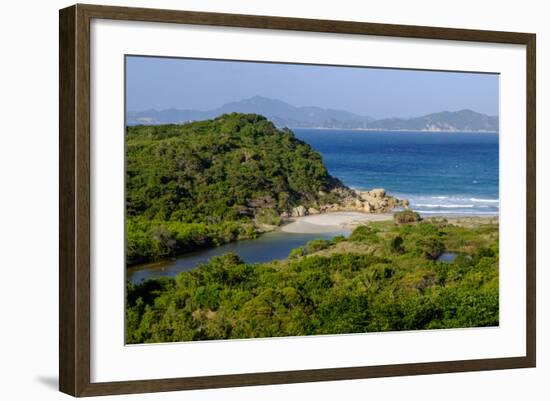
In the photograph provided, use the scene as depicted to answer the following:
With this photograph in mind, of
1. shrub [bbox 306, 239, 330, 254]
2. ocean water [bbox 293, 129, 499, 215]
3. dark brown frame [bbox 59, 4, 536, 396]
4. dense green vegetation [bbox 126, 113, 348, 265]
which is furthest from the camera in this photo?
ocean water [bbox 293, 129, 499, 215]

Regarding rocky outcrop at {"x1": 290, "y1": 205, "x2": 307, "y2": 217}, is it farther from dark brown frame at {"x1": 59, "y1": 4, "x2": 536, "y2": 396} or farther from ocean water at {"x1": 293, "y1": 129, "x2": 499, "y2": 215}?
dark brown frame at {"x1": 59, "y1": 4, "x2": 536, "y2": 396}

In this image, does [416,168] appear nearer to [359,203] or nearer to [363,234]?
[359,203]

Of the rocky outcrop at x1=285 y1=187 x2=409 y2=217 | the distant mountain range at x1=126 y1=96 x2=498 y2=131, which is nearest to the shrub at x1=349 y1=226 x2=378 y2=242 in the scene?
the rocky outcrop at x1=285 y1=187 x2=409 y2=217

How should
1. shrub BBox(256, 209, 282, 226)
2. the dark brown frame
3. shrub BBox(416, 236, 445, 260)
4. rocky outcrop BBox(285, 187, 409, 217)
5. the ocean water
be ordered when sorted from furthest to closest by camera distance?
shrub BBox(416, 236, 445, 260), the ocean water, rocky outcrop BBox(285, 187, 409, 217), shrub BBox(256, 209, 282, 226), the dark brown frame

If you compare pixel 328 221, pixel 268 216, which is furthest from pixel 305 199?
pixel 268 216

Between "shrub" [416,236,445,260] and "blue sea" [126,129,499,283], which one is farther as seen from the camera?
"shrub" [416,236,445,260]

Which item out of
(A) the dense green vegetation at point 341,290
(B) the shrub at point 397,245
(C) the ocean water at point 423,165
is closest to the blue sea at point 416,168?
(C) the ocean water at point 423,165

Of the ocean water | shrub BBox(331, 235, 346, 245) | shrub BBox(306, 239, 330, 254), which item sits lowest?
shrub BBox(306, 239, 330, 254)

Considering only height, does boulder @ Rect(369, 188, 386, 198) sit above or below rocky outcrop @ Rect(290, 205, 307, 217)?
above
